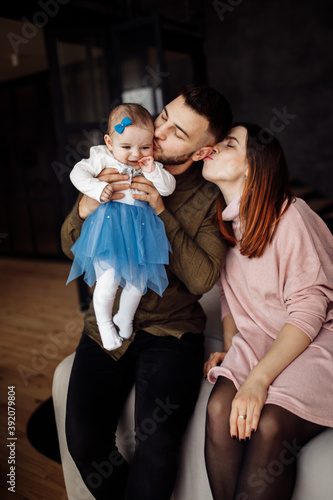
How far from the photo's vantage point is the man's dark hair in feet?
4.49

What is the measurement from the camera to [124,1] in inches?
163

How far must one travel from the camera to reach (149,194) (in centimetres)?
130

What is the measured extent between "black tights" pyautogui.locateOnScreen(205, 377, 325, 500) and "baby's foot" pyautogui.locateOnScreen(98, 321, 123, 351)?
356 mm

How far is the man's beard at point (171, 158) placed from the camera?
1.40 metres

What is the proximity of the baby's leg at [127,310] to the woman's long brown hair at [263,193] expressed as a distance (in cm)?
39

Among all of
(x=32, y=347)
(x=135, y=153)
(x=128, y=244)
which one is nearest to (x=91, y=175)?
(x=135, y=153)

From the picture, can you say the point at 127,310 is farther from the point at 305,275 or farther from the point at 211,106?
the point at 211,106

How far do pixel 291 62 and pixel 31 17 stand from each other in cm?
323

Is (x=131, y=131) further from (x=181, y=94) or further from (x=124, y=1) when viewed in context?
(x=124, y=1)

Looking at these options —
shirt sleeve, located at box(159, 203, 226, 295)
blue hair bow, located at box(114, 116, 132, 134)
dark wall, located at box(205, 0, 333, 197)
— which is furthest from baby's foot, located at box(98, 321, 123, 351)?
dark wall, located at box(205, 0, 333, 197)

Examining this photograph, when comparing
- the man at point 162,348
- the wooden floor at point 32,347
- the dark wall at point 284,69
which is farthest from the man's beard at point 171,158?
the dark wall at point 284,69

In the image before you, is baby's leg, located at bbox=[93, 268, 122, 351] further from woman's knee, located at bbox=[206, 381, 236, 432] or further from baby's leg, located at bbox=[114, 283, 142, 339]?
woman's knee, located at bbox=[206, 381, 236, 432]

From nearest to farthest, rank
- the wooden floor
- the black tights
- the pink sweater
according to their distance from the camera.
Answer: the black tights → the pink sweater → the wooden floor

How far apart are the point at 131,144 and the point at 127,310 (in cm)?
53
